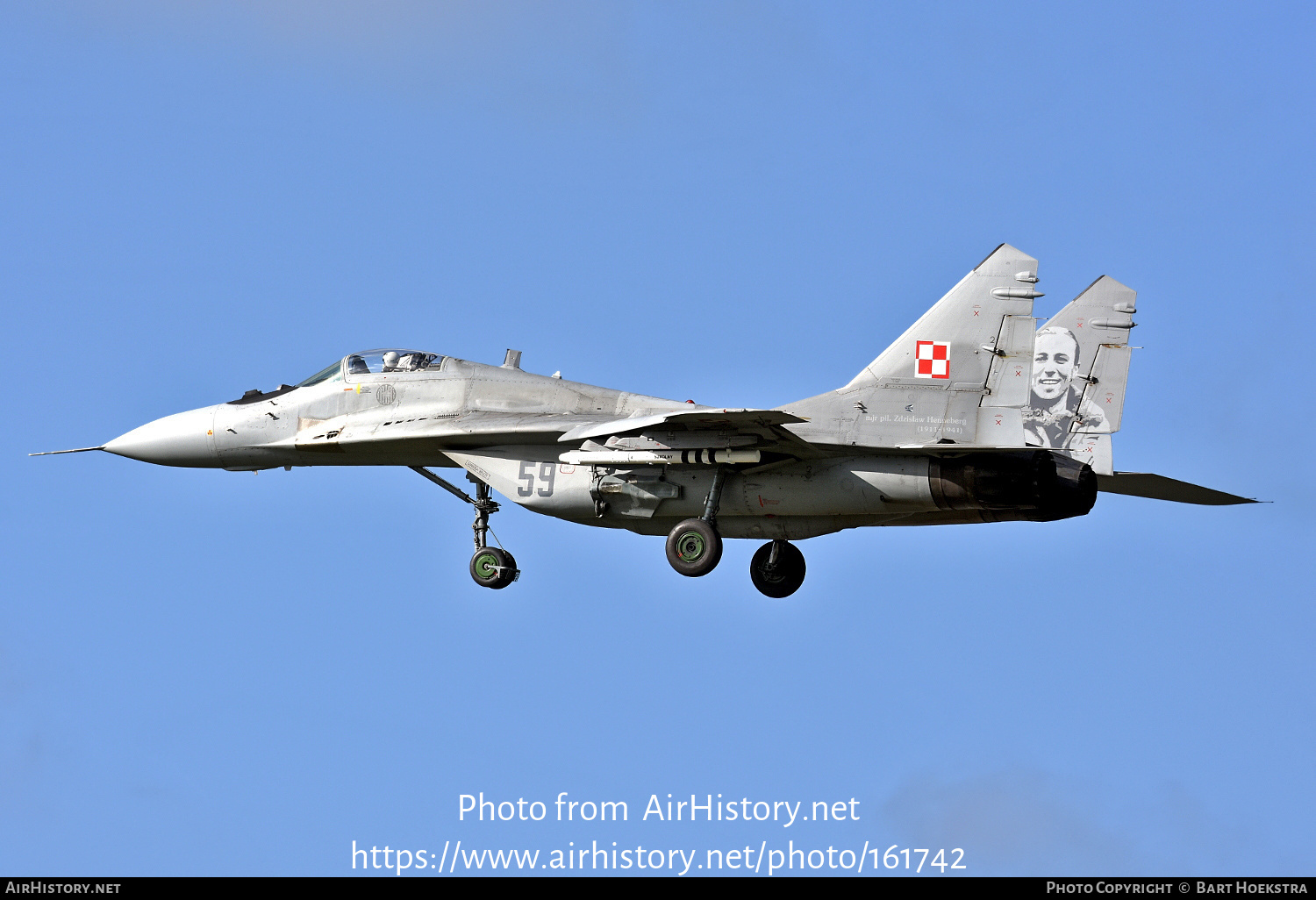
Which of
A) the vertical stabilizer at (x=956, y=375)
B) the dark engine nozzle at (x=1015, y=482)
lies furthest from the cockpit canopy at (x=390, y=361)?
the dark engine nozzle at (x=1015, y=482)

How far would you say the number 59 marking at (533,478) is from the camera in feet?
93.4

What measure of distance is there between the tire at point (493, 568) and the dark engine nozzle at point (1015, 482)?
674 centimetres

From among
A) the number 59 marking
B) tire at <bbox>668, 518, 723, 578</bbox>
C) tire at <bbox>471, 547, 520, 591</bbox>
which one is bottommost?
tire at <bbox>471, 547, 520, 591</bbox>

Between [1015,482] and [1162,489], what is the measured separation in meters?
2.97

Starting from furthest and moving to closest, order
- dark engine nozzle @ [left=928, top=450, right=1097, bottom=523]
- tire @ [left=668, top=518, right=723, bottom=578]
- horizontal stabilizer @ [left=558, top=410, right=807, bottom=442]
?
1. tire @ [left=668, top=518, right=723, bottom=578]
2. dark engine nozzle @ [left=928, top=450, right=1097, bottom=523]
3. horizontal stabilizer @ [left=558, top=410, right=807, bottom=442]

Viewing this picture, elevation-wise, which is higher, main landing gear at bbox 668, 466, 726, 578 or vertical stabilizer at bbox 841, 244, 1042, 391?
vertical stabilizer at bbox 841, 244, 1042, 391

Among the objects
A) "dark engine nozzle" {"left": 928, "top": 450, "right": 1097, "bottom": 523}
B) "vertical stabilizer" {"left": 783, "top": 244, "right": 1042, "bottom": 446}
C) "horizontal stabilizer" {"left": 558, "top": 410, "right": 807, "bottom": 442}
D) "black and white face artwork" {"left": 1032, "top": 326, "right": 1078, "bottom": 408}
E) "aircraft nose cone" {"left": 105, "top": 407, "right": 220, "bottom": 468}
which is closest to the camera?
"horizontal stabilizer" {"left": 558, "top": 410, "right": 807, "bottom": 442}

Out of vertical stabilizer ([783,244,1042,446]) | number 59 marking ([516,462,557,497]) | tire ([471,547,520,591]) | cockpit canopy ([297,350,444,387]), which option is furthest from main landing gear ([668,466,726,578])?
cockpit canopy ([297,350,444,387])

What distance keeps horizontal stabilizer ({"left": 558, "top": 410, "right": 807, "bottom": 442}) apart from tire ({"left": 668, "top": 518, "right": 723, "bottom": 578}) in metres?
1.47

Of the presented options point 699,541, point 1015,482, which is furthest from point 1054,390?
point 699,541

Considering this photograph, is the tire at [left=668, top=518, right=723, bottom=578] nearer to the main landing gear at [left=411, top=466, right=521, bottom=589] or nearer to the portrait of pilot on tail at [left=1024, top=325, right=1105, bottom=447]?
the main landing gear at [left=411, top=466, right=521, bottom=589]

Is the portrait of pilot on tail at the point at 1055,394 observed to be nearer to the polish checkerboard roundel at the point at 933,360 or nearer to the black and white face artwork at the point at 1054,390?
the black and white face artwork at the point at 1054,390

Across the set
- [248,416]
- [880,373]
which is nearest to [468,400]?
[248,416]

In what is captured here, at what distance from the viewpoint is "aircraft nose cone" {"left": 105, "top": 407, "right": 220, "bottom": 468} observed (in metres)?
30.6
